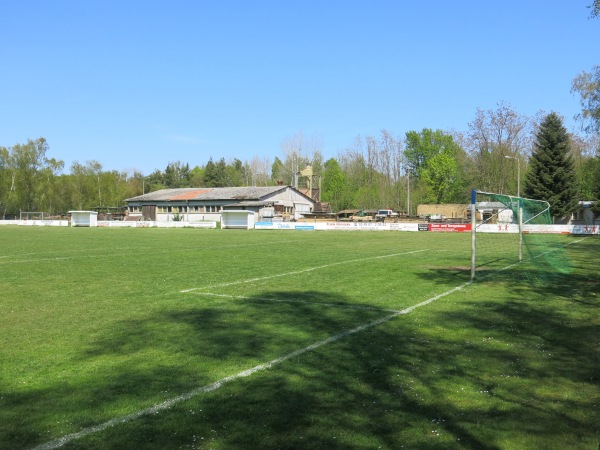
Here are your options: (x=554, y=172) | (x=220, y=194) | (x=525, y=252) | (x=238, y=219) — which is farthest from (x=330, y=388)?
(x=220, y=194)

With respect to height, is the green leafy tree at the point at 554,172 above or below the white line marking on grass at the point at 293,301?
above

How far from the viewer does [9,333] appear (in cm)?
839

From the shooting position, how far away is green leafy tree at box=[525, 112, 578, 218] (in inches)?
2173

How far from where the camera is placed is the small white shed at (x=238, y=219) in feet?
186

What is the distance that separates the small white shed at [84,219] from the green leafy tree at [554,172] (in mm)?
50646

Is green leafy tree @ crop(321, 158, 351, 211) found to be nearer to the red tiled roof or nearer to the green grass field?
the red tiled roof

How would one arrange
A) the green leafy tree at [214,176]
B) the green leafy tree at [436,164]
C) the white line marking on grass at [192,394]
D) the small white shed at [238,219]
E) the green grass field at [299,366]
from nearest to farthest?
1. the white line marking on grass at [192,394]
2. the green grass field at [299,366]
3. the small white shed at [238,219]
4. the green leafy tree at [436,164]
5. the green leafy tree at [214,176]

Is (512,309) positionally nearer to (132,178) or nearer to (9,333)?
(9,333)

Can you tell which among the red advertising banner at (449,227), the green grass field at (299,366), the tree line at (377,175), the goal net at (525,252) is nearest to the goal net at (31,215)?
the tree line at (377,175)

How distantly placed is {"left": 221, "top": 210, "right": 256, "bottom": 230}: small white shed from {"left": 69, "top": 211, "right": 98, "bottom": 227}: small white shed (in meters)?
18.6

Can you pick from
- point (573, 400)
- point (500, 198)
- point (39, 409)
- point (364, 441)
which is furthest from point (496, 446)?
point (500, 198)

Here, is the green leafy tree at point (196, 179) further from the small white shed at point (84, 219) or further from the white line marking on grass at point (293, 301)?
the white line marking on grass at point (293, 301)

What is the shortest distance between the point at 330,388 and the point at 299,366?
3.00ft

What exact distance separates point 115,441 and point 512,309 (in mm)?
8420
